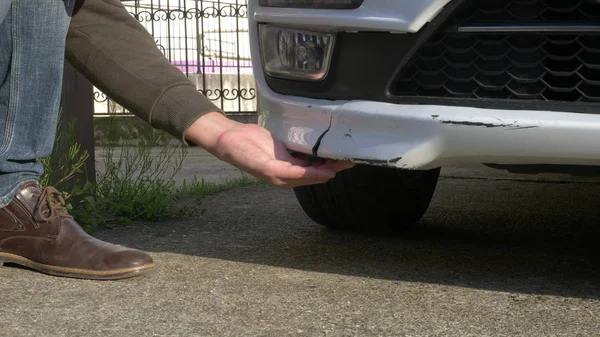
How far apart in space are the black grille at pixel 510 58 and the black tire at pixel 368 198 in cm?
68

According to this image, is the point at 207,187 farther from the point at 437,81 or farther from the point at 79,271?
the point at 437,81

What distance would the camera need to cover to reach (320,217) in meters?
3.06

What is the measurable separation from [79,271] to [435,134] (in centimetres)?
93

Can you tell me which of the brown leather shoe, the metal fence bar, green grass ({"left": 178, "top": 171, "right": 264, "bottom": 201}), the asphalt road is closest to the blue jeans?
the brown leather shoe

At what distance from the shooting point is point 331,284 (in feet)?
7.91

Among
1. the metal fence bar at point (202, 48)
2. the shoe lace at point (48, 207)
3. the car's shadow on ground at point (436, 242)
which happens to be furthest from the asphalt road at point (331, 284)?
the metal fence bar at point (202, 48)

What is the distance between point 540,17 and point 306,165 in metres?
0.64

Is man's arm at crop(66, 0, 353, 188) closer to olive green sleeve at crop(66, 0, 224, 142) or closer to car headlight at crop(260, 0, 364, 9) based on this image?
olive green sleeve at crop(66, 0, 224, 142)

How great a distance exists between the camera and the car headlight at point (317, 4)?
2283 millimetres

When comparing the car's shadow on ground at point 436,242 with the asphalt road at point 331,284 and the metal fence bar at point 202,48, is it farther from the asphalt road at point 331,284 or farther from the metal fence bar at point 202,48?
the metal fence bar at point 202,48

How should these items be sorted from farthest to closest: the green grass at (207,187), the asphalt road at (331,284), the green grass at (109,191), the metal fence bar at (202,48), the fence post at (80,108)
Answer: the metal fence bar at (202,48) < the green grass at (207,187) < the fence post at (80,108) < the green grass at (109,191) < the asphalt road at (331,284)

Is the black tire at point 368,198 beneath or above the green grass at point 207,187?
above

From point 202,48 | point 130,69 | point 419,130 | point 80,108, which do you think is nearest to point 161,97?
point 130,69

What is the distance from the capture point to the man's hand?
7.50 feet
